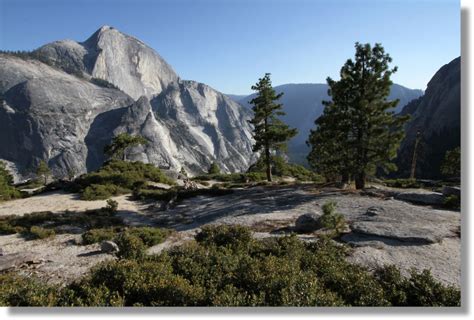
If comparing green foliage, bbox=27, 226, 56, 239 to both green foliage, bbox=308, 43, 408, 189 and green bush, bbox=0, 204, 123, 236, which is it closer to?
green bush, bbox=0, 204, 123, 236

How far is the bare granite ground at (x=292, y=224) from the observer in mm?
9898

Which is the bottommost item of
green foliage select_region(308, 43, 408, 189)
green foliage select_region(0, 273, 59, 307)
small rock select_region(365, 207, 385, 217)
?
small rock select_region(365, 207, 385, 217)

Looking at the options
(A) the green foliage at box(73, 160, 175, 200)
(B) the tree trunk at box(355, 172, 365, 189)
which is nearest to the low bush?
(A) the green foliage at box(73, 160, 175, 200)

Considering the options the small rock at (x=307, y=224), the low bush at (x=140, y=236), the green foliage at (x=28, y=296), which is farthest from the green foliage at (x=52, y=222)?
the small rock at (x=307, y=224)

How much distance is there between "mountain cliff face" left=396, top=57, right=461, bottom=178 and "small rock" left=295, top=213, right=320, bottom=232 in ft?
303

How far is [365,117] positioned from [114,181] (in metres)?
27.2

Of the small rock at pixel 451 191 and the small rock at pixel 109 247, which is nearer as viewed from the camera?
the small rock at pixel 109 247

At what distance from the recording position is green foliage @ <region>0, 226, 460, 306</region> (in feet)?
20.5

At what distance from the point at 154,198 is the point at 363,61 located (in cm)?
2118

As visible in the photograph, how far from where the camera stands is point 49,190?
32.4 metres

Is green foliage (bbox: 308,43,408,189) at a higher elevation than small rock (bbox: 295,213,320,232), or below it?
higher

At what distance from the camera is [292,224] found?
592 inches

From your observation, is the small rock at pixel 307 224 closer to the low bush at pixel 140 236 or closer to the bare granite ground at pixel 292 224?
the bare granite ground at pixel 292 224

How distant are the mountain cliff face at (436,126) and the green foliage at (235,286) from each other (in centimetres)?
9782
